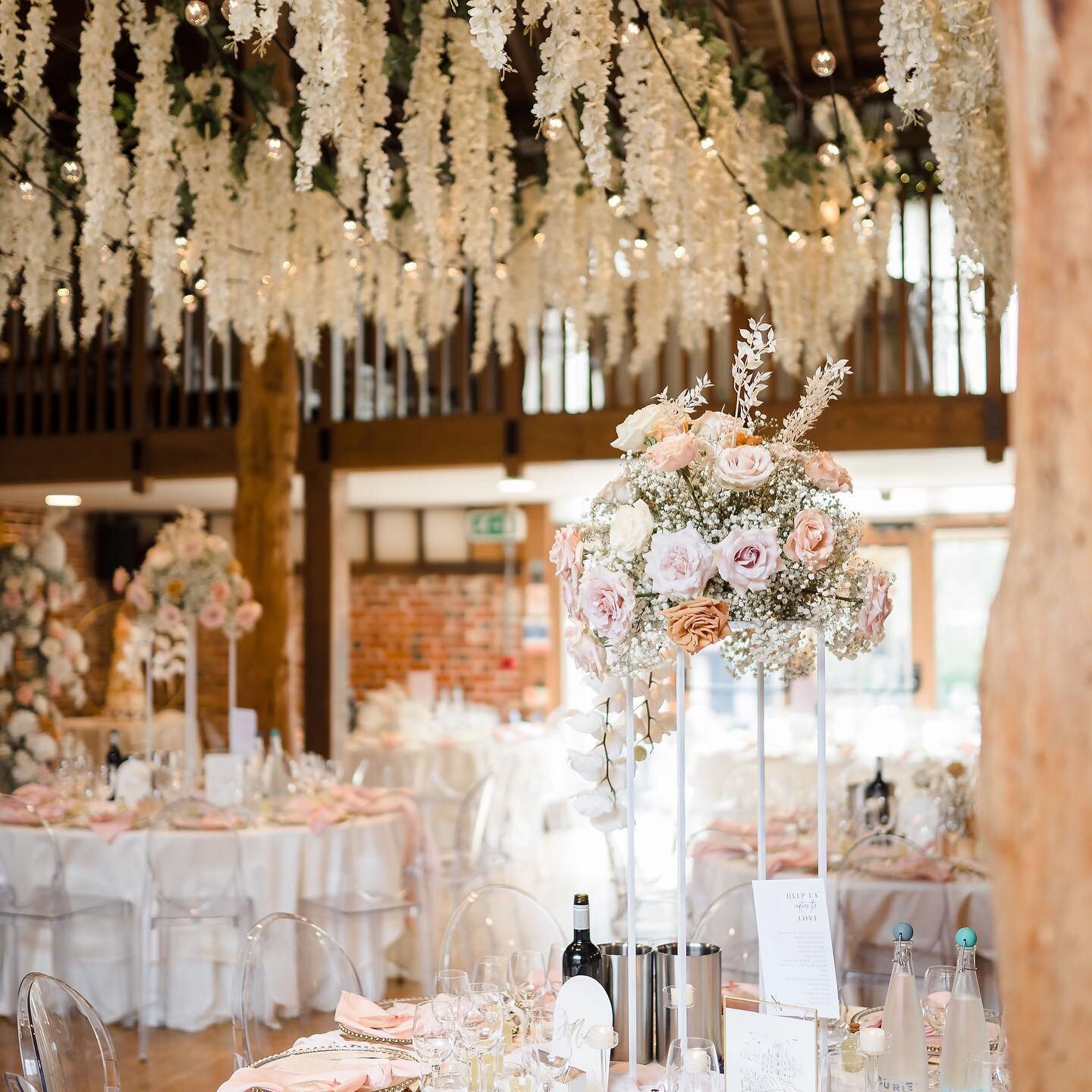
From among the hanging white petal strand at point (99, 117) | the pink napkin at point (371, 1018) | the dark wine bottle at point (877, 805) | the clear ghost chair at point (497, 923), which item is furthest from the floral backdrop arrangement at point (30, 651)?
the pink napkin at point (371, 1018)

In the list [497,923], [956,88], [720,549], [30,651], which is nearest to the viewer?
[720,549]

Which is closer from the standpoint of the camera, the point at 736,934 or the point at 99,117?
the point at 736,934

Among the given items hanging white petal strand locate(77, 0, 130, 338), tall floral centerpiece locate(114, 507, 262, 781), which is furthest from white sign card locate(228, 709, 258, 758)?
hanging white petal strand locate(77, 0, 130, 338)

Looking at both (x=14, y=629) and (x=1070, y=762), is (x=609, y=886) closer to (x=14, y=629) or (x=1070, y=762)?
(x=14, y=629)

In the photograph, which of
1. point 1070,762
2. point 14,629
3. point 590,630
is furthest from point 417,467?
point 1070,762

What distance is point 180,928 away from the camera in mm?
5066

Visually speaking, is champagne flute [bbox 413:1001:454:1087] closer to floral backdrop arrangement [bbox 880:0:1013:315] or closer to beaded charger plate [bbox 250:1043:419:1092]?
beaded charger plate [bbox 250:1043:419:1092]

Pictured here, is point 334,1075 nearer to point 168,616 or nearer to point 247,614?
point 168,616

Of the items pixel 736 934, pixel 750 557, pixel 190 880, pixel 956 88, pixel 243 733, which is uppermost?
pixel 956 88

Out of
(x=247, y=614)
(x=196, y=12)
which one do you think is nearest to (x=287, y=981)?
(x=196, y=12)

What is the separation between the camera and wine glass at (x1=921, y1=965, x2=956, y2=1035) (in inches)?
95.5

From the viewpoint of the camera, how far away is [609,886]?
722cm

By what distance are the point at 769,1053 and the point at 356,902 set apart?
3408 mm

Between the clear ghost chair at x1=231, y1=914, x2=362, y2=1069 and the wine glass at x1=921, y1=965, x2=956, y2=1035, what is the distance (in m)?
1.20
